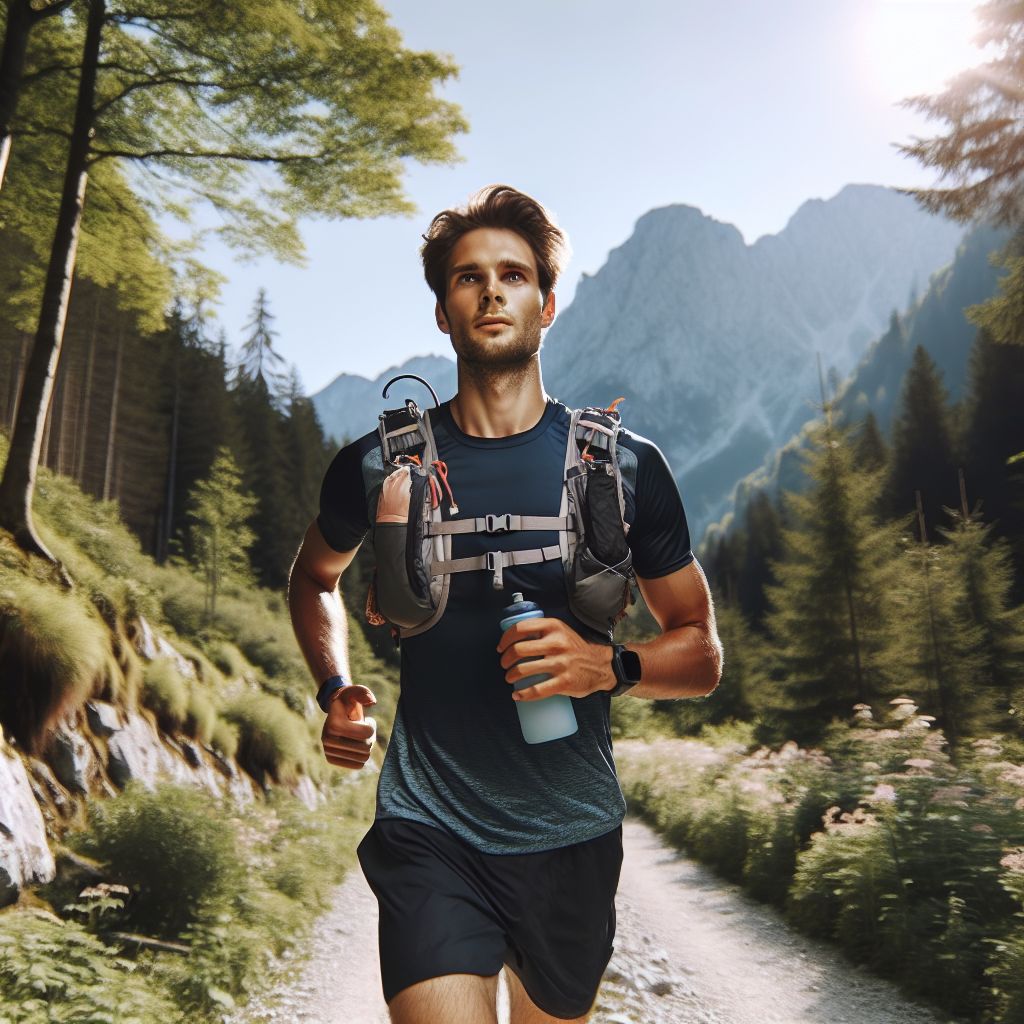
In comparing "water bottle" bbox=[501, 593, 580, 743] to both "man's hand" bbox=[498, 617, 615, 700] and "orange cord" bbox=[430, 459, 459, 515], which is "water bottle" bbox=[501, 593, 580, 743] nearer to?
"man's hand" bbox=[498, 617, 615, 700]

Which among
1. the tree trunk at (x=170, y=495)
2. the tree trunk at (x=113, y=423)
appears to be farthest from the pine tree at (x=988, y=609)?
the tree trunk at (x=170, y=495)

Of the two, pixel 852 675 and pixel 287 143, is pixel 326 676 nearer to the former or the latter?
pixel 287 143

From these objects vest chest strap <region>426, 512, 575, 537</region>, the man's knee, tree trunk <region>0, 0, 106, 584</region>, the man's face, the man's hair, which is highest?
tree trunk <region>0, 0, 106, 584</region>

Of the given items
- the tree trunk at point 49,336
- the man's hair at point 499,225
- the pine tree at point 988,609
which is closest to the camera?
the man's hair at point 499,225

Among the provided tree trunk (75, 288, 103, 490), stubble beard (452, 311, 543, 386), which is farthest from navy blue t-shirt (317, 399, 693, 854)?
tree trunk (75, 288, 103, 490)

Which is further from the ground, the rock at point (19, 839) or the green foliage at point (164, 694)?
the green foliage at point (164, 694)

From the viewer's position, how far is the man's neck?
2465mm

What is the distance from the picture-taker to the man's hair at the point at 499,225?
101 inches

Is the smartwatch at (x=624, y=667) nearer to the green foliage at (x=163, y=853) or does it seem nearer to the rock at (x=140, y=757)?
the green foliage at (x=163, y=853)

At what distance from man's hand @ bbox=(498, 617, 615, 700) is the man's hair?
3.93 ft

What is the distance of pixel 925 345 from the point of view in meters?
138

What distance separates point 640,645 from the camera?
2121 mm

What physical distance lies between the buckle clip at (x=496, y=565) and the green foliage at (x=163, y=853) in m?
6.47

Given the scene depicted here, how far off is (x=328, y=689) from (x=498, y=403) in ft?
3.10
